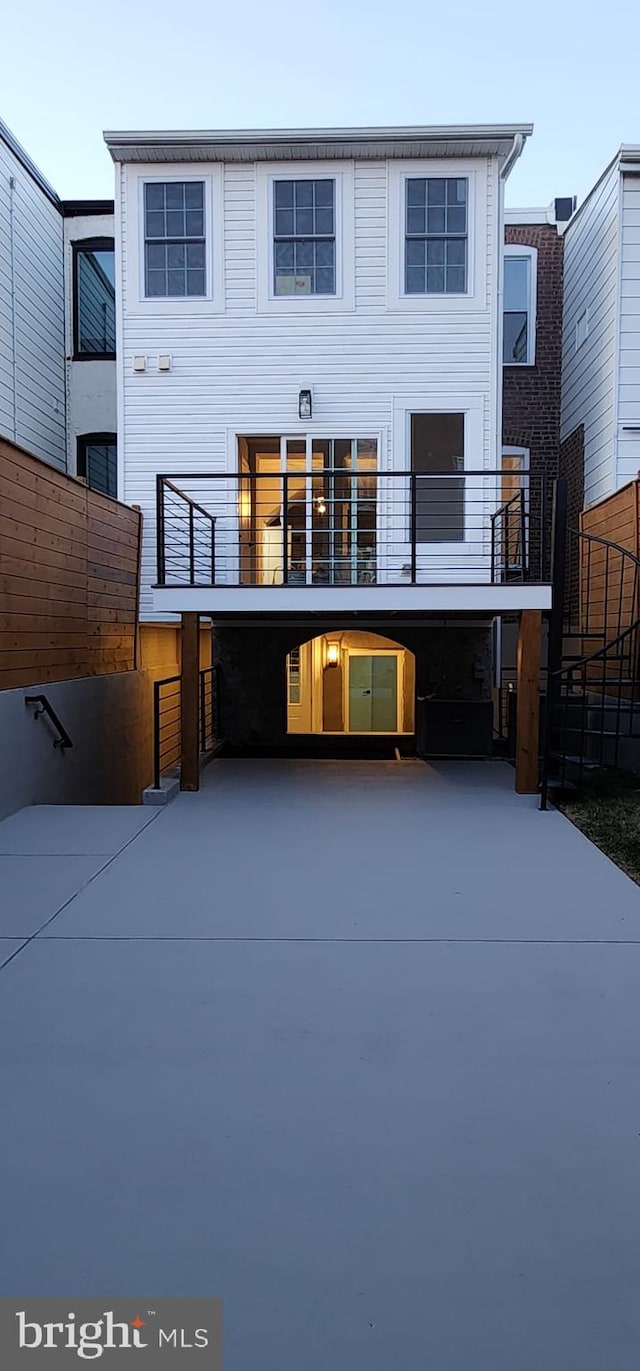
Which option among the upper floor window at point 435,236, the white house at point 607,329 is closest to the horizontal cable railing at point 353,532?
the white house at point 607,329

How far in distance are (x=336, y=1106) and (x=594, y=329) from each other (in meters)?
11.0

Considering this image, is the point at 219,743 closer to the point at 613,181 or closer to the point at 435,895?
the point at 435,895

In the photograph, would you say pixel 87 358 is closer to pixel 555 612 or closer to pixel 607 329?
pixel 607 329

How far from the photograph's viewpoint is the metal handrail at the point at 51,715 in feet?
22.7

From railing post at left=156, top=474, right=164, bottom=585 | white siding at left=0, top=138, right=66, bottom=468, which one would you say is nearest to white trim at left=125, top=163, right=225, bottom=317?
white siding at left=0, top=138, right=66, bottom=468

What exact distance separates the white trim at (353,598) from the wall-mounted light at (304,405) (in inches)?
143

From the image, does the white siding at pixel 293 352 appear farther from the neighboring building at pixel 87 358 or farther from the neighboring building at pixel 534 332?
the neighboring building at pixel 534 332

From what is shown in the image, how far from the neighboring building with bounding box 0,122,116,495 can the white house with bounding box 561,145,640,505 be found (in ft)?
21.9

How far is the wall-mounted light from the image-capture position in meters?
10.1

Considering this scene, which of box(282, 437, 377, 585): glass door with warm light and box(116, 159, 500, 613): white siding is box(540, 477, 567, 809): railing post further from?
box(116, 159, 500, 613): white siding

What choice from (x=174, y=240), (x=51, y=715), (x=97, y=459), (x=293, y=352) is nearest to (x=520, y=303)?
(x=293, y=352)

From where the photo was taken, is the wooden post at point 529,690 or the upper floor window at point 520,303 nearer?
the wooden post at point 529,690

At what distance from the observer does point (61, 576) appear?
7.71 metres

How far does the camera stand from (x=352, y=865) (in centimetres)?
526
